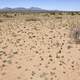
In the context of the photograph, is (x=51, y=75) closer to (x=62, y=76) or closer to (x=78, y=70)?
(x=62, y=76)

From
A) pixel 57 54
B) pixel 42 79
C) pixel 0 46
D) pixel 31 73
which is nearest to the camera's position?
pixel 42 79

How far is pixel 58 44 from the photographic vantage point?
638 inches

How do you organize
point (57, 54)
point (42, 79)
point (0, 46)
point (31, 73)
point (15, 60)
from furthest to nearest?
point (0, 46), point (57, 54), point (15, 60), point (31, 73), point (42, 79)

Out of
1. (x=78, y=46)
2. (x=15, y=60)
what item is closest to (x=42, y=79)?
(x=15, y=60)

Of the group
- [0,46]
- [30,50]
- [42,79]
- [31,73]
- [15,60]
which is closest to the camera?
[42,79]

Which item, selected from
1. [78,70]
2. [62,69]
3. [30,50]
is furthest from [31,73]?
[30,50]

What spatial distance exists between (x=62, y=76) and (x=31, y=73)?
1430 mm

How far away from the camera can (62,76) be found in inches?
393

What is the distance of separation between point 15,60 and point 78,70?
3.60 m

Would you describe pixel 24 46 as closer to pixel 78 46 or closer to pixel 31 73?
pixel 78 46

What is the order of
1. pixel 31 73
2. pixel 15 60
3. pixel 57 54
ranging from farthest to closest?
pixel 57 54 < pixel 15 60 < pixel 31 73

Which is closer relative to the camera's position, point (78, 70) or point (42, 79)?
point (42, 79)

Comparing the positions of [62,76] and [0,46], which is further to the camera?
[0,46]

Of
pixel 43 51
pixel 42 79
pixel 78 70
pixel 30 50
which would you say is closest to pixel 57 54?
pixel 43 51
